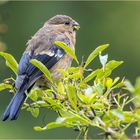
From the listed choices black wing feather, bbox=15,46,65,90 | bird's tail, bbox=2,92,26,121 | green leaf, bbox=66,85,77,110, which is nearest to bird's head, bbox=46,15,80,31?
black wing feather, bbox=15,46,65,90

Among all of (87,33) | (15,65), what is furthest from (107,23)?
(15,65)

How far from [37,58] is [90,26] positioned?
8005 mm

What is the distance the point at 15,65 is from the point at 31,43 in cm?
169

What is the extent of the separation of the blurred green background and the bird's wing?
5831 mm

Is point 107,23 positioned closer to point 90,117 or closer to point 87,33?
point 87,33

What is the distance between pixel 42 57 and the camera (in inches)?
183

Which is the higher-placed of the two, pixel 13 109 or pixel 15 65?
pixel 15 65

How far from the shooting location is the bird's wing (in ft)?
13.6

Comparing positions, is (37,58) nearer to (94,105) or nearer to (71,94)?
(71,94)

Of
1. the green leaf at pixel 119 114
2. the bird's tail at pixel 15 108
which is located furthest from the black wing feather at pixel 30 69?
the green leaf at pixel 119 114

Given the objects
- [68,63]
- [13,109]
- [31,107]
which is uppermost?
[31,107]

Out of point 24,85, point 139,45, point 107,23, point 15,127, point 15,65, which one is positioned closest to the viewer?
point 15,65

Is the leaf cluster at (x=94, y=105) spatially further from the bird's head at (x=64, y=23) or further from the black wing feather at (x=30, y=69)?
the bird's head at (x=64, y=23)

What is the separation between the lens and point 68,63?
484cm
